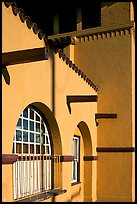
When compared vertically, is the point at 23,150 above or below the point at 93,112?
below

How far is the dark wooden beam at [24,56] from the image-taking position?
5152 millimetres

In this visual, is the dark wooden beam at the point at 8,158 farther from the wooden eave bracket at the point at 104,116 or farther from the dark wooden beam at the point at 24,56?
the wooden eave bracket at the point at 104,116

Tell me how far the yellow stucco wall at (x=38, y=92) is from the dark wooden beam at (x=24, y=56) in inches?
11.5

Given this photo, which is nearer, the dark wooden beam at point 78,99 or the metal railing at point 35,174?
the metal railing at point 35,174

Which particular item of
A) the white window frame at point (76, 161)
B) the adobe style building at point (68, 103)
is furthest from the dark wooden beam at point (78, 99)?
the white window frame at point (76, 161)

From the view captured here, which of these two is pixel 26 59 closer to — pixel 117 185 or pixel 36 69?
pixel 36 69

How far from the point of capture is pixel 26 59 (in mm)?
5328

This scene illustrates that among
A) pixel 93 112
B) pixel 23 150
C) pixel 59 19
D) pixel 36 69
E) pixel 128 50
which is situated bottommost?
pixel 23 150

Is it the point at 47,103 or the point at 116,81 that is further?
the point at 116,81

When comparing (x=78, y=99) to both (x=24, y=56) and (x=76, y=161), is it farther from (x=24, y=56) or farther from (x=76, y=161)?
(x=24, y=56)

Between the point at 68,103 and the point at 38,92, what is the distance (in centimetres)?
182

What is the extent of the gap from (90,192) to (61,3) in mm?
6539

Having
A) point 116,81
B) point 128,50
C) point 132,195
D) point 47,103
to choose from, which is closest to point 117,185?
point 132,195

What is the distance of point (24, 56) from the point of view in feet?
17.5
